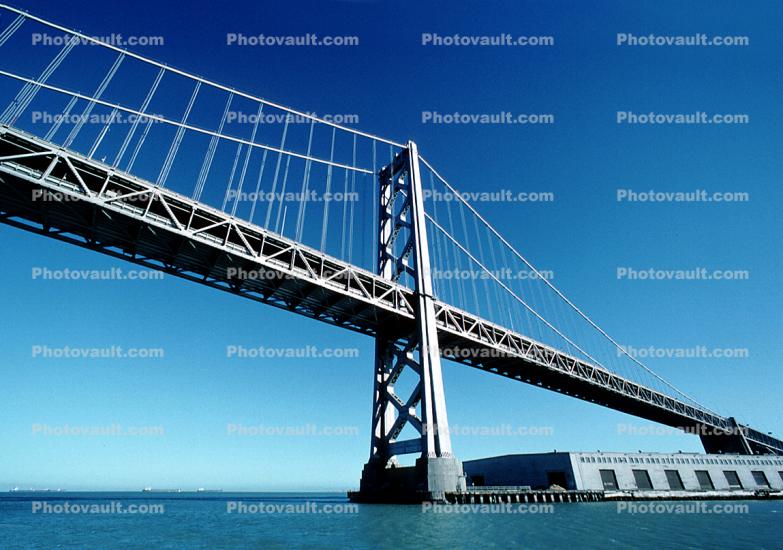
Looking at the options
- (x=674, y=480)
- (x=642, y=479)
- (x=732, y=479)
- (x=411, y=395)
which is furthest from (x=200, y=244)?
(x=732, y=479)

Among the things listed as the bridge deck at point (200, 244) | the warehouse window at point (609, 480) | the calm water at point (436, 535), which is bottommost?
the calm water at point (436, 535)

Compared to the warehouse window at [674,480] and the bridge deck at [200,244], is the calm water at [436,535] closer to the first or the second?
the bridge deck at [200,244]

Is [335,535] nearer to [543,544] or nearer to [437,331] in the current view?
[543,544]

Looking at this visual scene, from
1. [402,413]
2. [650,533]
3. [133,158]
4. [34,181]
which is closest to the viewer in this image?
[650,533]

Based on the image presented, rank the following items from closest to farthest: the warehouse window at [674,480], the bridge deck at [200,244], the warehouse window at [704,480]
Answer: the bridge deck at [200,244] → the warehouse window at [674,480] → the warehouse window at [704,480]

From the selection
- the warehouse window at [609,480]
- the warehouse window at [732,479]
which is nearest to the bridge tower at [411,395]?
the warehouse window at [609,480]

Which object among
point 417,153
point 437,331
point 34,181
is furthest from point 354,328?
point 34,181

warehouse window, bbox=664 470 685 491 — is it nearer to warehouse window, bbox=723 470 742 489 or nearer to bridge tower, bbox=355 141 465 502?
warehouse window, bbox=723 470 742 489
